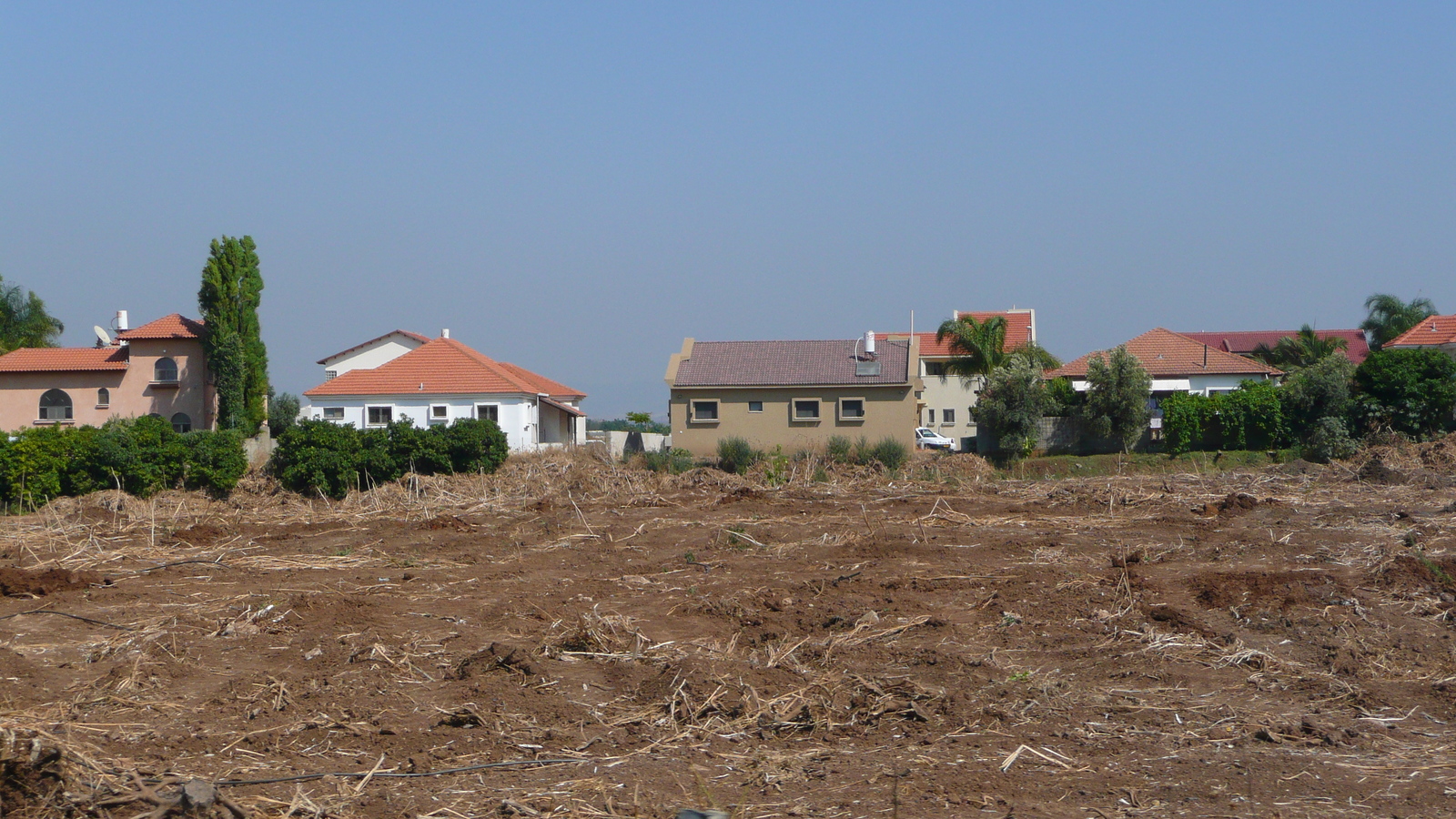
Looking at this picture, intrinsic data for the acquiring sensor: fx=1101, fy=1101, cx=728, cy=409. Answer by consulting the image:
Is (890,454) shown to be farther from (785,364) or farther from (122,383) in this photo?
(122,383)

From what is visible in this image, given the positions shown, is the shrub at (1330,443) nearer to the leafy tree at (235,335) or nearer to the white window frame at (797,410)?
the white window frame at (797,410)

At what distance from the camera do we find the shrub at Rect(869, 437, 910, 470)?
1241 inches

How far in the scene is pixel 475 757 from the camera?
676cm

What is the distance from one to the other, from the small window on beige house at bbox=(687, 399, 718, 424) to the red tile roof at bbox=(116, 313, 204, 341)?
27.6 metres

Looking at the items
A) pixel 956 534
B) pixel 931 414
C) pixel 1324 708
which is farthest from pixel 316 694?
pixel 931 414

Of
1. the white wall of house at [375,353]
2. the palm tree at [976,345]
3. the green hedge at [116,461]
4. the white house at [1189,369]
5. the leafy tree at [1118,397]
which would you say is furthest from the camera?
the white wall of house at [375,353]

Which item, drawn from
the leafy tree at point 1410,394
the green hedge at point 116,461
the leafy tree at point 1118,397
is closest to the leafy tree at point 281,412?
the green hedge at point 116,461

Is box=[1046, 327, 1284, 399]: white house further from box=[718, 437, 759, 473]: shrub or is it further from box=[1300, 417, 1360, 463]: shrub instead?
box=[718, 437, 759, 473]: shrub

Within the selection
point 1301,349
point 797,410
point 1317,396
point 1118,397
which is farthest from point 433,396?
point 1301,349

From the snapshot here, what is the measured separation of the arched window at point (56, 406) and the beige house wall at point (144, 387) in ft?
0.63

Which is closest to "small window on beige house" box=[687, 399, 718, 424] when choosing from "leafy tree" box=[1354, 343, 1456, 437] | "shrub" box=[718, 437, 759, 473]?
"shrub" box=[718, 437, 759, 473]

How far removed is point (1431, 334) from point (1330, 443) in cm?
1292

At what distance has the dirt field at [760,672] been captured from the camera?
6.03 m

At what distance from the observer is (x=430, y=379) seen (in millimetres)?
42094
